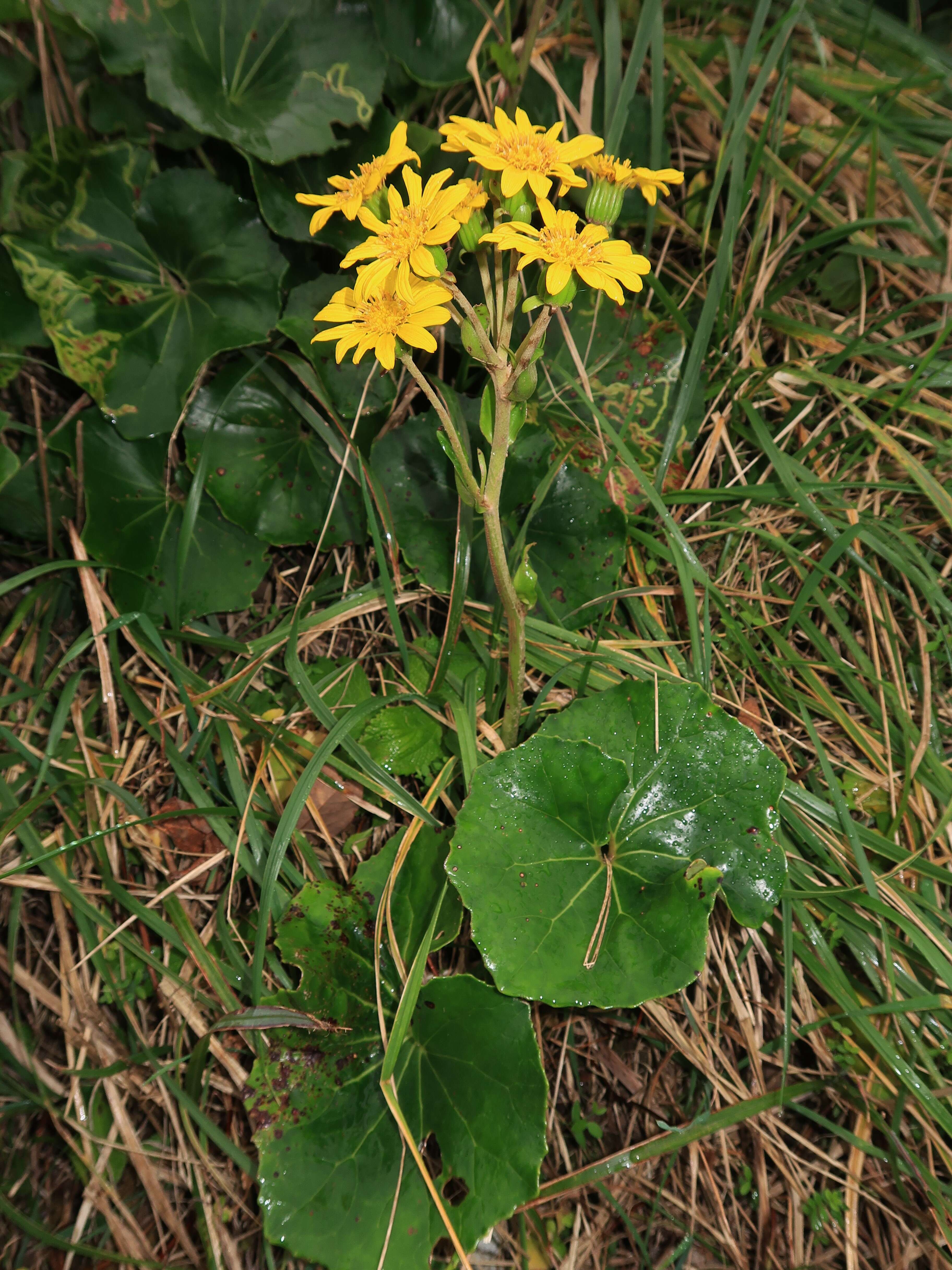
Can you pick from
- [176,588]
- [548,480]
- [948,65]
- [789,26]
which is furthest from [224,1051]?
[948,65]

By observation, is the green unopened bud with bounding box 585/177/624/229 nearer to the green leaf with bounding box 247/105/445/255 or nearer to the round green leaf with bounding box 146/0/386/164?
the green leaf with bounding box 247/105/445/255

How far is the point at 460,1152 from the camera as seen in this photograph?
1.09 meters

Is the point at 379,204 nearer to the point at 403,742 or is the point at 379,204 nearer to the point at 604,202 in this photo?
the point at 604,202

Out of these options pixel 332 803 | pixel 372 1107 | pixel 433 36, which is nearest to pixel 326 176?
pixel 433 36

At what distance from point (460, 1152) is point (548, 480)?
42.7 inches

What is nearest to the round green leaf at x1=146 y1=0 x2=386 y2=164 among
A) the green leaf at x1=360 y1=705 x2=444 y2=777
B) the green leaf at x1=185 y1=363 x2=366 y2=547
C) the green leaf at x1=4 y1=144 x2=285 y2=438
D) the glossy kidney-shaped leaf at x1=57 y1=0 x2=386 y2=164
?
the glossy kidney-shaped leaf at x1=57 y1=0 x2=386 y2=164

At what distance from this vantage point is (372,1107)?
1.15 meters

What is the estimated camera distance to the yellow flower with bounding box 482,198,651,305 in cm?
82

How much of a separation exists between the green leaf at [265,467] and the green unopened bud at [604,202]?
67 centimetres

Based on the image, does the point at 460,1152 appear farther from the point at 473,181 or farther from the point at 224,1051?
the point at 473,181

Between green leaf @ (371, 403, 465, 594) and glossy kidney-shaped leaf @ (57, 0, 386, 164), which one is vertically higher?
glossy kidney-shaped leaf @ (57, 0, 386, 164)

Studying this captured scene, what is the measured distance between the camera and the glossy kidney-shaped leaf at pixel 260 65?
1277 mm

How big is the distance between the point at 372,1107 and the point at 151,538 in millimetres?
1096

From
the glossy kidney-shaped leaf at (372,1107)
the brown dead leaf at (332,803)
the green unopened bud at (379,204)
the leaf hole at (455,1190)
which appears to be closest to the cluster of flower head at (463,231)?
the green unopened bud at (379,204)
